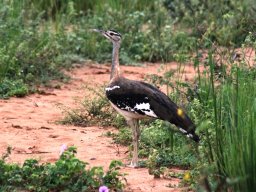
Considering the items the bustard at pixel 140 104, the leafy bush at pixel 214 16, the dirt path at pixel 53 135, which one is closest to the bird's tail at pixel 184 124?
the bustard at pixel 140 104

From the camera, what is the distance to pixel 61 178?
6.38m

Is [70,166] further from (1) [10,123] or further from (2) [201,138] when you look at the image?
(1) [10,123]

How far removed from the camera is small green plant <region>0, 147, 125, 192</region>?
6.38 m

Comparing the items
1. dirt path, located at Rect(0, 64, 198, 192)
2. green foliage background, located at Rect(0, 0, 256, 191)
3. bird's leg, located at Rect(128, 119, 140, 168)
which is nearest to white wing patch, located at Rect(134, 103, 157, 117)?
green foliage background, located at Rect(0, 0, 256, 191)

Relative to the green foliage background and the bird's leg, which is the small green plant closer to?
the green foliage background

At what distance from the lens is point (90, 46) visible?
1269 centimetres

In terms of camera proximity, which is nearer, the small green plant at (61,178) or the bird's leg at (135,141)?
the small green plant at (61,178)

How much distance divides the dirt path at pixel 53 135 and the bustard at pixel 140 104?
0.45 metres

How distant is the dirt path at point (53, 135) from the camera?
7328 millimetres

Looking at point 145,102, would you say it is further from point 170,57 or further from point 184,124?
Result: point 170,57

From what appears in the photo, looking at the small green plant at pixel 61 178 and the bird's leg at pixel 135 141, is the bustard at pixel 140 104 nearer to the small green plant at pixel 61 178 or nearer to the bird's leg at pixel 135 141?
the bird's leg at pixel 135 141

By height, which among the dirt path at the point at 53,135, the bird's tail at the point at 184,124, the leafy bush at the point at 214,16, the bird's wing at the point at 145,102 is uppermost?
the leafy bush at the point at 214,16

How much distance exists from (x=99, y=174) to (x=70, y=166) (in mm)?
238

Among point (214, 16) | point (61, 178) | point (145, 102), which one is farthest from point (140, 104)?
point (214, 16)
